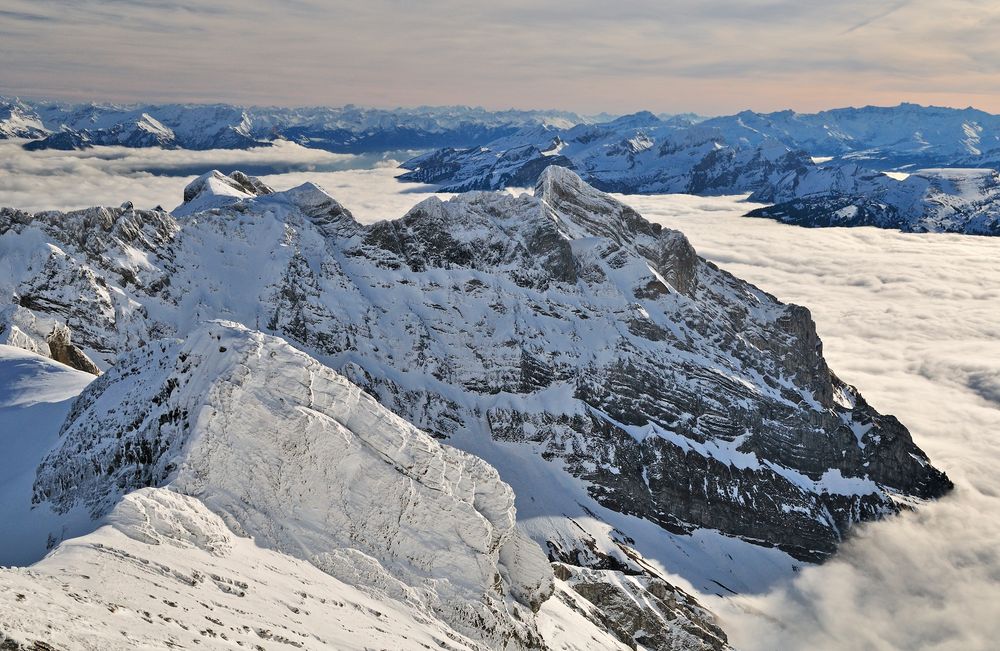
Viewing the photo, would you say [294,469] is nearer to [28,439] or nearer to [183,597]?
[183,597]

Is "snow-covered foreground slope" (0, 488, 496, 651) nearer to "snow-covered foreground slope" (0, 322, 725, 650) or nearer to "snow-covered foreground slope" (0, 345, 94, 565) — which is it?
"snow-covered foreground slope" (0, 322, 725, 650)

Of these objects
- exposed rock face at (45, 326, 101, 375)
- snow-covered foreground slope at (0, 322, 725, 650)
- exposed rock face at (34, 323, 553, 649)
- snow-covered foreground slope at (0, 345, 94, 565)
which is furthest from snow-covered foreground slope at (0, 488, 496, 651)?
exposed rock face at (45, 326, 101, 375)

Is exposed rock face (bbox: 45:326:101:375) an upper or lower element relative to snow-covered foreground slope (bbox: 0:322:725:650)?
lower

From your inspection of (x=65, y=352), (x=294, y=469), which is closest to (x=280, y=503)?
(x=294, y=469)

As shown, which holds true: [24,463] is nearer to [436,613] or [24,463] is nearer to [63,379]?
[63,379]

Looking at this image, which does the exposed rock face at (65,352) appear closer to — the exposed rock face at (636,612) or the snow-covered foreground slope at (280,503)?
the snow-covered foreground slope at (280,503)

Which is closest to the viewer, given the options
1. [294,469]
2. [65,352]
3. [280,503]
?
[280,503]

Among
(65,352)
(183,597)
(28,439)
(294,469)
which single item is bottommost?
(65,352)


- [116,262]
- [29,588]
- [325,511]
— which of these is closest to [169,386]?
[325,511]

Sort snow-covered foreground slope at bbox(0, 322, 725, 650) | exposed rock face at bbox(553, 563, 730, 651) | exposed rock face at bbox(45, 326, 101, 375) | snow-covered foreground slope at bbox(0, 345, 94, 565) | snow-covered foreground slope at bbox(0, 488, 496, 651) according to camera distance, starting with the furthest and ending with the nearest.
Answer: exposed rock face at bbox(45, 326, 101, 375) < exposed rock face at bbox(553, 563, 730, 651) < snow-covered foreground slope at bbox(0, 345, 94, 565) < snow-covered foreground slope at bbox(0, 322, 725, 650) < snow-covered foreground slope at bbox(0, 488, 496, 651)
